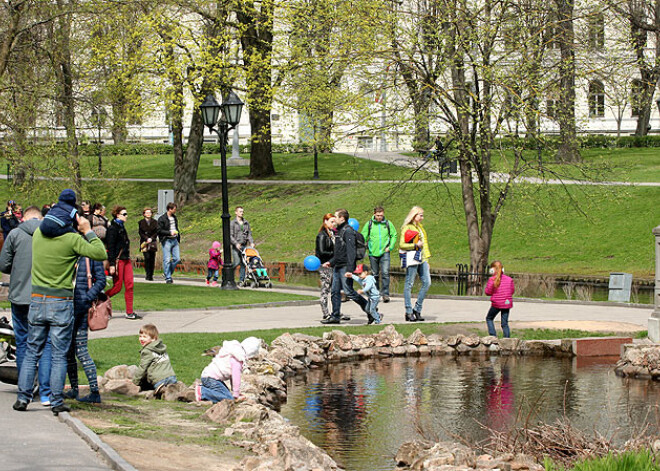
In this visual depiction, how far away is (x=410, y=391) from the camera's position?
41.4 ft

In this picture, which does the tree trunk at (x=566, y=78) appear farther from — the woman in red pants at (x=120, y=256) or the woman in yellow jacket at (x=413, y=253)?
the woman in red pants at (x=120, y=256)

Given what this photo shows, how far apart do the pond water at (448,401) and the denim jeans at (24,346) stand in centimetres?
256

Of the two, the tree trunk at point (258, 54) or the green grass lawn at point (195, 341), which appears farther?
the tree trunk at point (258, 54)

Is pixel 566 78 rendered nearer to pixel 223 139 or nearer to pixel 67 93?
pixel 223 139

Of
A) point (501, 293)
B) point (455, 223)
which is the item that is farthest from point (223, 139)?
point (455, 223)

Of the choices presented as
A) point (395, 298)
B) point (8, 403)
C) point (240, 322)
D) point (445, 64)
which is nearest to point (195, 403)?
point (8, 403)

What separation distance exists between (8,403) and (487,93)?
53.4 feet

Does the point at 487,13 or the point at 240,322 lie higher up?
the point at 487,13

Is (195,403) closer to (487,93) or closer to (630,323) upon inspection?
(630,323)

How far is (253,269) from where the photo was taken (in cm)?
2447

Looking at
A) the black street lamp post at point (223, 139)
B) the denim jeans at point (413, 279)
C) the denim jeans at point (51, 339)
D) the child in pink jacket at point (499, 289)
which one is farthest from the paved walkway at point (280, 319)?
the child in pink jacket at point (499, 289)

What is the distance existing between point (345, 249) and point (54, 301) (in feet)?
26.1

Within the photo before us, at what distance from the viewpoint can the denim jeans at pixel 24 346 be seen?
9.52 metres

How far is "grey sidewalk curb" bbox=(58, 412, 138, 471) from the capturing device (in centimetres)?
724
